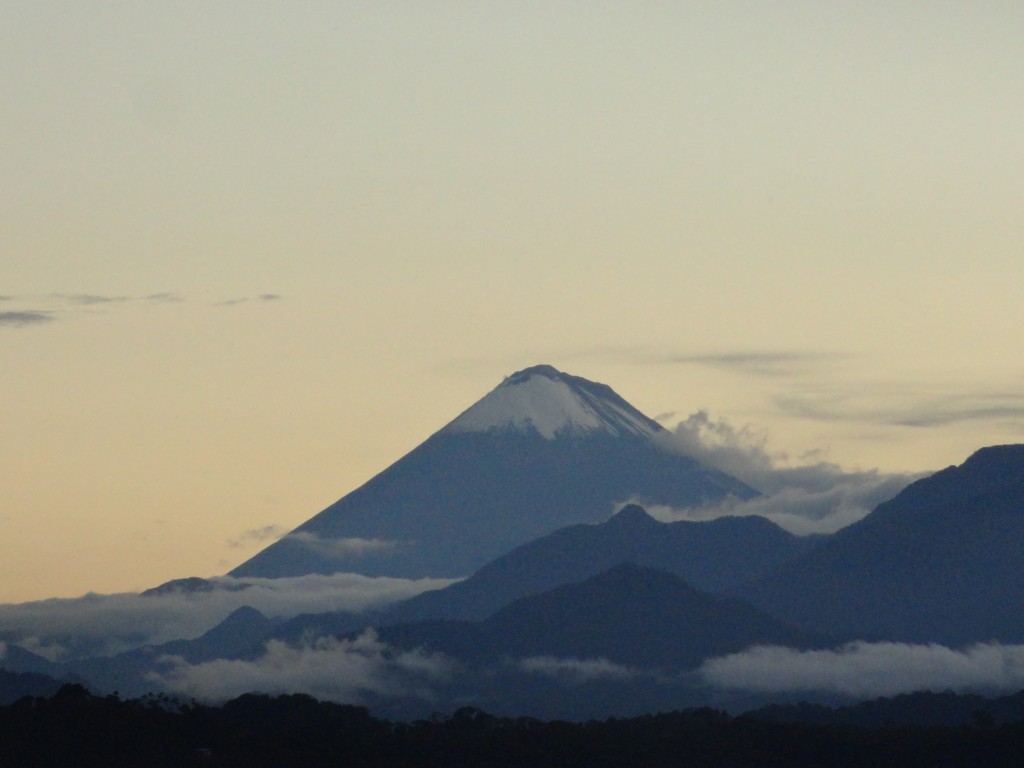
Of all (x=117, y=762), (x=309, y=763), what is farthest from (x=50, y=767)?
(x=309, y=763)

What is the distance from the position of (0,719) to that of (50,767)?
1079 centimetres

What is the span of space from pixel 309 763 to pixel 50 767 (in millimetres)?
21513

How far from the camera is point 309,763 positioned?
656ft

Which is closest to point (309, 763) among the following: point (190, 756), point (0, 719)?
point (190, 756)

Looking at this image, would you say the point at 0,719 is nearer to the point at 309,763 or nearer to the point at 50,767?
the point at 50,767

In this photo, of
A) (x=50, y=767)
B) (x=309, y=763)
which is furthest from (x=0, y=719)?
(x=309, y=763)

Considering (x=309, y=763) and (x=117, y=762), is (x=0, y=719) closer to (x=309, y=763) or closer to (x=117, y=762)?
(x=117, y=762)

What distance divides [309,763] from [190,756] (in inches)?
384

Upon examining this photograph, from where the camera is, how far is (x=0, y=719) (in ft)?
651

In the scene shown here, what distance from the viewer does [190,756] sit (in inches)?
7741

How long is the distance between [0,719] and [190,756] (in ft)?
51.6

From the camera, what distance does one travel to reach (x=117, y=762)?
7643 inches

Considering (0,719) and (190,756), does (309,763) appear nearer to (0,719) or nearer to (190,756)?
(190,756)
